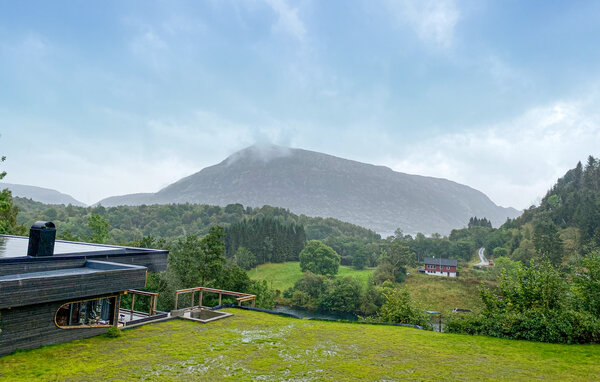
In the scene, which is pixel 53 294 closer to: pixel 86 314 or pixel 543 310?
pixel 86 314

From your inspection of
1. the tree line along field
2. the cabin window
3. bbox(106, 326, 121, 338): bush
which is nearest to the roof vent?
the cabin window

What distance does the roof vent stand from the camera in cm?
1105

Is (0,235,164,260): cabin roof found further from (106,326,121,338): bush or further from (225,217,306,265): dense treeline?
(225,217,306,265): dense treeline

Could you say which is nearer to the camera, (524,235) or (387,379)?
(387,379)

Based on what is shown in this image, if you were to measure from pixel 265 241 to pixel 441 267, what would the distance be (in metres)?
39.5

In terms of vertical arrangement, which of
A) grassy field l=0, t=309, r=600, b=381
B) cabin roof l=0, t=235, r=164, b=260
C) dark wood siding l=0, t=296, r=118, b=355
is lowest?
grassy field l=0, t=309, r=600, b=381

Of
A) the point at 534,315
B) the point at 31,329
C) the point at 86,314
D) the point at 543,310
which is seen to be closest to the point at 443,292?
the point at 543,310

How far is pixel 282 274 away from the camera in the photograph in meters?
71.4

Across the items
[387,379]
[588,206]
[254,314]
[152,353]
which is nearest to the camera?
[387,379]

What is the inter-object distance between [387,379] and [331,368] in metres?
1.37

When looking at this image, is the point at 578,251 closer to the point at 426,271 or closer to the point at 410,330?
the point at 426,271

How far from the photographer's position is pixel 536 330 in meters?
12.0

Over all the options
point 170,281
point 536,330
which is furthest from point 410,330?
point 170,281

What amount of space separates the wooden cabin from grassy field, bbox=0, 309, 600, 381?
42 centimetres
